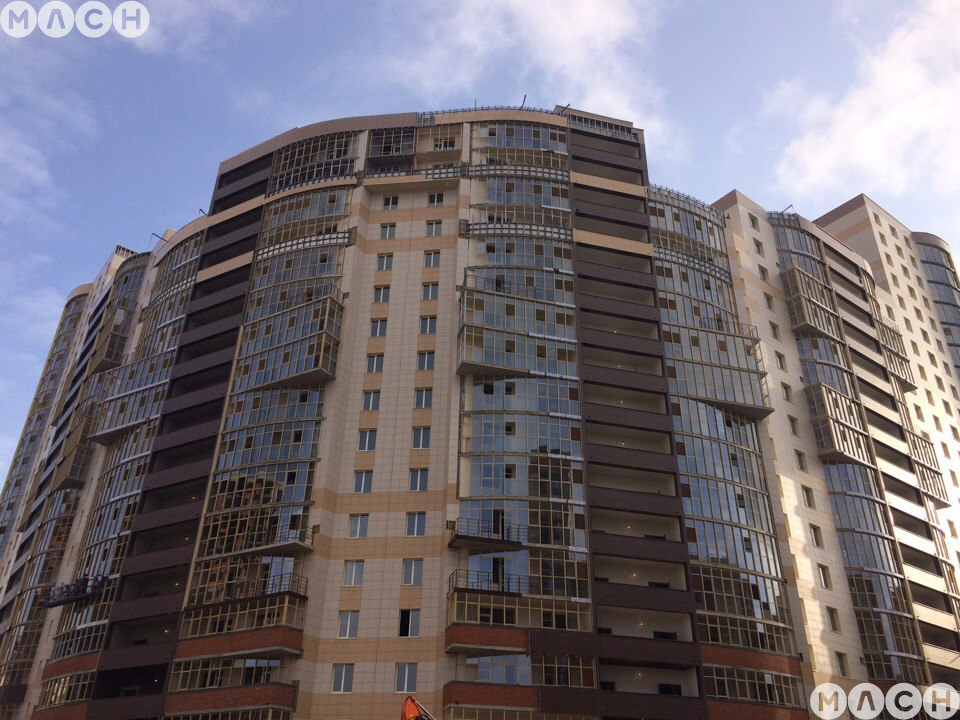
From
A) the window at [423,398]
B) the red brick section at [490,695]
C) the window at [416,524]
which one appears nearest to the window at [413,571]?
the window at [416,524]

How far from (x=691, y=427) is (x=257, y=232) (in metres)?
47.1

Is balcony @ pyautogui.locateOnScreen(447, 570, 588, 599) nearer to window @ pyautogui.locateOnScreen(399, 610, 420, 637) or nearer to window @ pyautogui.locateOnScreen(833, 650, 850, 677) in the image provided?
window @ pyautogui.locateOnScreen(399, 610, 420, 637)

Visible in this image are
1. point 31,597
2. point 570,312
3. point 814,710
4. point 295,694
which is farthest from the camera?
point 31,597

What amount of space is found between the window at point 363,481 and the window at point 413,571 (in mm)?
6914

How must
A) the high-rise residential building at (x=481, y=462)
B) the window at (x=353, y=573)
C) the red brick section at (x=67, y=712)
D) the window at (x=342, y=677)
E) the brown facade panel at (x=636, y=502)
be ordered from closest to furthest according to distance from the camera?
the window at (x=342, y=677) < the high-rise residential building at (x=481, y=462) < the window at (x=353, y=573) < the red brick section at (x=67, y=712) < the brown facade panel at (x=636, y=502)

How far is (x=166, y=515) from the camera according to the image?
69.6m

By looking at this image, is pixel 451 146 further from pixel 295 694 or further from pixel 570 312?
pixel 295 694

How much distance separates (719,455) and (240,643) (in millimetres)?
41636

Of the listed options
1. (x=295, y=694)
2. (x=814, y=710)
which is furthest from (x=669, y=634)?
(x=295, y=694)

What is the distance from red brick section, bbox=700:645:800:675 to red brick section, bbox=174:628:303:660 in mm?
29833

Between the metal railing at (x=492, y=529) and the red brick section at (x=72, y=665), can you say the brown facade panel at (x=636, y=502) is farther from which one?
the red brick section at (x=72, y=665)

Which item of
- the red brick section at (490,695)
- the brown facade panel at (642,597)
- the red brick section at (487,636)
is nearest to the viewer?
the red brick section at (490,695)

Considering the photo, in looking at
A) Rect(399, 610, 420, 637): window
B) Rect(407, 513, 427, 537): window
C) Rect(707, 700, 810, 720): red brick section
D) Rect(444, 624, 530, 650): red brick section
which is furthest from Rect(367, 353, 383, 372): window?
Rect(707, 700, 810, 720): red brick section

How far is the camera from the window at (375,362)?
71.3 metres
